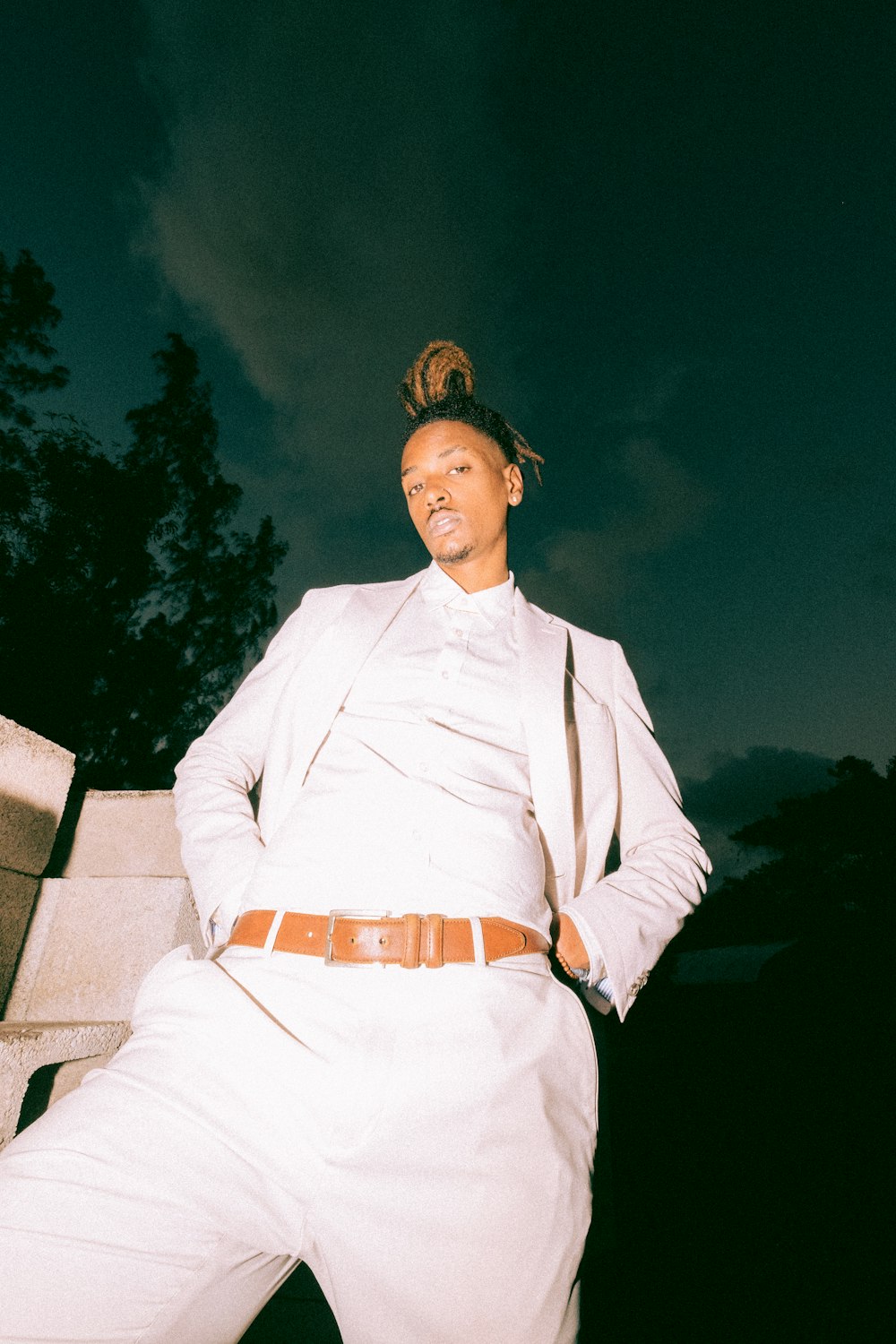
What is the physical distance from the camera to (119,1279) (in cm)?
103

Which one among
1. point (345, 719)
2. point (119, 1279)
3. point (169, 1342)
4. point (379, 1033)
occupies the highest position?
point (345, 719)

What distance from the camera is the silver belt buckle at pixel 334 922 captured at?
49.7 inches

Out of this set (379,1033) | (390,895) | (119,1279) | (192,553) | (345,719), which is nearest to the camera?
(119,1279)

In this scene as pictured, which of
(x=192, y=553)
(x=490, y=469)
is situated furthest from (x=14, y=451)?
(x=490, y=469)

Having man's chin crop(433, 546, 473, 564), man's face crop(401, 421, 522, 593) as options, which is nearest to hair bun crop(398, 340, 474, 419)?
man's face crop(401, 421, 522, 593)

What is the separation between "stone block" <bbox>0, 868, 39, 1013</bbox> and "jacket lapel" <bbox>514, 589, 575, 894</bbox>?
227 cm

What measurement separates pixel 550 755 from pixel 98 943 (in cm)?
207

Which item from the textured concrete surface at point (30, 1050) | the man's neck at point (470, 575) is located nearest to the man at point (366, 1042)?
the man's neck at point (470, 575)

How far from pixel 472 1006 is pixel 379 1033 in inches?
7.2

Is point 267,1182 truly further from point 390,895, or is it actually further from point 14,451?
point 14,451

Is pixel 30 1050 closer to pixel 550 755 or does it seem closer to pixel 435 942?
pixel 435 942


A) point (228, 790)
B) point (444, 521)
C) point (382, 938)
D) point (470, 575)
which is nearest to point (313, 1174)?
point (382, 938)

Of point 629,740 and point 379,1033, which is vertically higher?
point 629,740

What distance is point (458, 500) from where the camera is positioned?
2.38m
